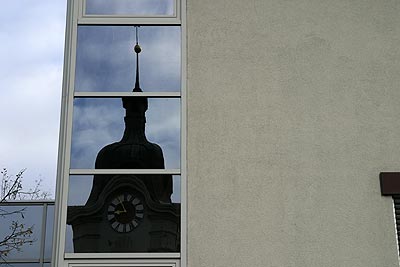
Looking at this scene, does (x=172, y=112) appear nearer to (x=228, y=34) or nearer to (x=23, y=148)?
(x=228, y=34)

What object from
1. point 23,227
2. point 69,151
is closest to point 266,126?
point 69,151

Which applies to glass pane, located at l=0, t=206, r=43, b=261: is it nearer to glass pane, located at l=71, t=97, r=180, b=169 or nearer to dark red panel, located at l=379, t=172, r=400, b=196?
glass pane, located at l=71, t=97, r=180, b=169

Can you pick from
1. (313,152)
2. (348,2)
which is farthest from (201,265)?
(348,2)

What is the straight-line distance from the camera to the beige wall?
792 cm

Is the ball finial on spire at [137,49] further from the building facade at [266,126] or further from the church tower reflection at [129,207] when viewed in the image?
the church tower reflection at [129,207]

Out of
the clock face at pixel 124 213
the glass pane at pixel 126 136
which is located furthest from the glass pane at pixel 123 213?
the glass pane at pixel 126 136

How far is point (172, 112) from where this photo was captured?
8.45m

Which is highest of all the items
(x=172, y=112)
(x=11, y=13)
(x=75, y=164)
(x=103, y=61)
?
(x=11, y=13)

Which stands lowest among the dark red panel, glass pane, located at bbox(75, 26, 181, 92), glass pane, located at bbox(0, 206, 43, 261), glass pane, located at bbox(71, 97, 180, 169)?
glass pane, located at bbox(0, 206, 43, 261)

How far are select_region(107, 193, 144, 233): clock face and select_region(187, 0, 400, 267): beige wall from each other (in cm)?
59

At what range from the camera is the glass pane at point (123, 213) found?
7.95m

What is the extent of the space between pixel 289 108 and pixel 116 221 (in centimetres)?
236

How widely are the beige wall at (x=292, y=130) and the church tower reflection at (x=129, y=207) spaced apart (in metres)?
0.30

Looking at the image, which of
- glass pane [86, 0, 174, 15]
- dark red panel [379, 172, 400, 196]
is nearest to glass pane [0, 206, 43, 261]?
glass pane [86, 0, 174, 15]
